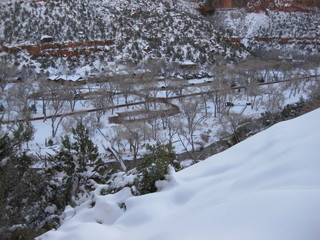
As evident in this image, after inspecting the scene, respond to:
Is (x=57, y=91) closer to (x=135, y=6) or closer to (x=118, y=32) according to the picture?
(x=118, y=32)

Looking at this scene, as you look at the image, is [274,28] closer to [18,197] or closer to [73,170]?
[73,170]

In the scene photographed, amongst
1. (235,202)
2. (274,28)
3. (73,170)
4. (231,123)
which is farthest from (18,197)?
(274,28)

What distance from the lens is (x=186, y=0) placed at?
103188 millimetres

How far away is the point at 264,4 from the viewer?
98438 millimetres

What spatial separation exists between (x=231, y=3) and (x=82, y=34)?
67789 mm

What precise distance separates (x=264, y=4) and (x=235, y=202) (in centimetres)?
11273

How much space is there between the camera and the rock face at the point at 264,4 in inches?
3861

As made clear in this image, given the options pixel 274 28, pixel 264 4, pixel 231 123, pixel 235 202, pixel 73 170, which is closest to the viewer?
pixel 235 202

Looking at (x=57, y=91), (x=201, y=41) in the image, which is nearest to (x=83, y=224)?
(x=57, y=91)

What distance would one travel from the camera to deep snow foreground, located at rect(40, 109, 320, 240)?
2.94 meters

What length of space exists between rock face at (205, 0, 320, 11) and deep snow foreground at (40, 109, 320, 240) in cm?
10864

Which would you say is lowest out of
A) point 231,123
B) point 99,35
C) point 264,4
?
point 231,123

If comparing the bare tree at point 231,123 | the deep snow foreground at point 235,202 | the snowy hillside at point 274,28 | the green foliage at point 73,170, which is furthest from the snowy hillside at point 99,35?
the deep snow foreground at point 235,202

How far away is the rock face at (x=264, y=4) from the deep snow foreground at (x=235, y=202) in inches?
4277
